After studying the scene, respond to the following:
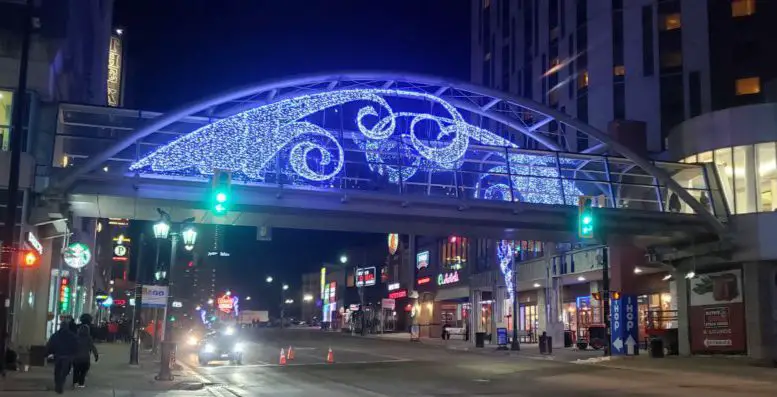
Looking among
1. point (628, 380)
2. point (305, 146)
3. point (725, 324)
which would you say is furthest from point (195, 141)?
point (725, 324)

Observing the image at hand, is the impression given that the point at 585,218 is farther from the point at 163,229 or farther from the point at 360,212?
the point at 163,229

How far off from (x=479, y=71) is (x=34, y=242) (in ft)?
211

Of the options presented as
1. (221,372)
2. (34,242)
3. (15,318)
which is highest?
(34,242)

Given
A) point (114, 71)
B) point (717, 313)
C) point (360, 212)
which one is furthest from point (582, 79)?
point (360, 212)

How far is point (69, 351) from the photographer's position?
654 inches

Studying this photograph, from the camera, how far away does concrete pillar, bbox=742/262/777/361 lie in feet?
93.5

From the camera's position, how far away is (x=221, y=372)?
2509cm

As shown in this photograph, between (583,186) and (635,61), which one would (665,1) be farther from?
(583,186)

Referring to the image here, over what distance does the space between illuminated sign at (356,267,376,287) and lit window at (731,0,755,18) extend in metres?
54.7

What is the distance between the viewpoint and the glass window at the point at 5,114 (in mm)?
23500

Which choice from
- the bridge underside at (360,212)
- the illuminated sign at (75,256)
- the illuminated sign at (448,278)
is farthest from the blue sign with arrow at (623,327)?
the illuminated sign at (448,278)

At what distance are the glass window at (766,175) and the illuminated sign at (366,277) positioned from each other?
67.0 m

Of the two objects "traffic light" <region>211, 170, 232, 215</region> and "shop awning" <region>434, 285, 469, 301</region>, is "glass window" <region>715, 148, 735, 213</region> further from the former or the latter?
"shop awning" <region>434, 285, 469, 301</region>

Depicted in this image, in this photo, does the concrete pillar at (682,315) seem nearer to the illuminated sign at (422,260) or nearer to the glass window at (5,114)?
the glass window at (5,114)
